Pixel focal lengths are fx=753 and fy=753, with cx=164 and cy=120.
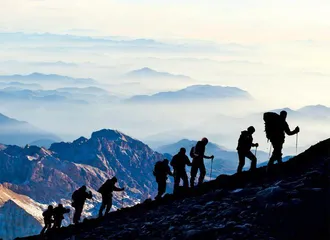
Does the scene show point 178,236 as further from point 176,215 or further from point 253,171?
point 253,171

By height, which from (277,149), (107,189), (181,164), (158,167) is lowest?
(107,189)

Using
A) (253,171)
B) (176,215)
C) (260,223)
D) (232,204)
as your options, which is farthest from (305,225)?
(253,171)

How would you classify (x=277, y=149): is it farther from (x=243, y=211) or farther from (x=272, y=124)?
(x=243, y=211)

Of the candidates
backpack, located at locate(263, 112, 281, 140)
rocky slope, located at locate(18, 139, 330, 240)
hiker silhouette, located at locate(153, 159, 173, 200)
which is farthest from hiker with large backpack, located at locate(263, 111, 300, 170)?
hiker silhouette, located at locate(153, 159, 173, 200)

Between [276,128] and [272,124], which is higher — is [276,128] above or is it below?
below

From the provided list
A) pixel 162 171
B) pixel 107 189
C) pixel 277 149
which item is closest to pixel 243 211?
pixel 277 149

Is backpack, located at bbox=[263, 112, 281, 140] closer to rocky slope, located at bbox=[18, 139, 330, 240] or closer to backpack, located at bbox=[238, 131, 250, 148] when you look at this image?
rocky slope, located at bbox=[18, 139, 330, 240]

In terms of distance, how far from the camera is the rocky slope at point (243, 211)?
23969mm

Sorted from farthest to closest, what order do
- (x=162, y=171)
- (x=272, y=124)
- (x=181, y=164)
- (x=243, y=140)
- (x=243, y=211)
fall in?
(x=162, y=171) < (x=181, y=164) < (x=243, y=140) < (x=272, y=124) < (x=243, y=211)

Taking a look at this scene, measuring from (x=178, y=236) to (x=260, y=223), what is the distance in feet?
9.60

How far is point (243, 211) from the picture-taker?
25.9 metres

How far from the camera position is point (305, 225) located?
23.8m

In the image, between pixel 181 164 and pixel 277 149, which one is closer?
Result: pixel 277 149

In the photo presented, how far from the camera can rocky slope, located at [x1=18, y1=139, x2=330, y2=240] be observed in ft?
78.6
